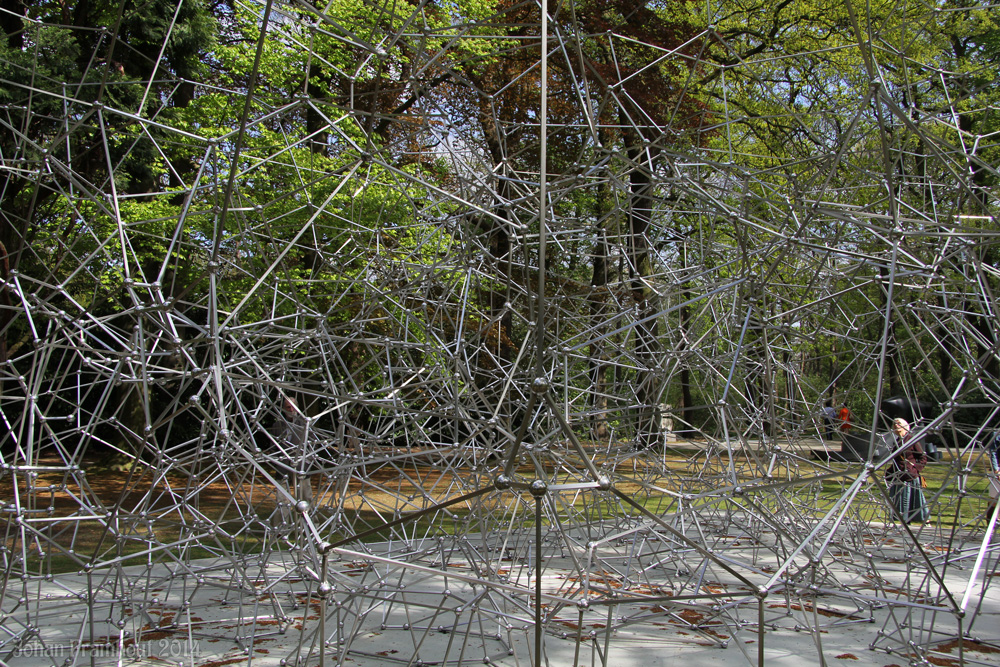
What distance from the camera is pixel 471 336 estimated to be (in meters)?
6.69

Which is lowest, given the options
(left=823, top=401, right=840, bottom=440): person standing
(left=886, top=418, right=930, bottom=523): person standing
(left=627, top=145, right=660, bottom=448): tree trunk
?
(left=886, top=418, right=930, bottom=523): person standing

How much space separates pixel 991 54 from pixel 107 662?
18940 millimetres

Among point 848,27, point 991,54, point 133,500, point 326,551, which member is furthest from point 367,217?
point 991,54

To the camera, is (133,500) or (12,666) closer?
(12,666)

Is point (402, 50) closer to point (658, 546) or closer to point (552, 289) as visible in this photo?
point (552, 289)

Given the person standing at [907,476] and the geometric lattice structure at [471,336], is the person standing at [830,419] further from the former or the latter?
the person standing at [907,476]

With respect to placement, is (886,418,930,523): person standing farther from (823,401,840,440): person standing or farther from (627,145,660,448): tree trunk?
(627,145,660,448): tree trunk

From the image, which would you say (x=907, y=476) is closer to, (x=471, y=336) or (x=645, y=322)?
(x=645, y=322)

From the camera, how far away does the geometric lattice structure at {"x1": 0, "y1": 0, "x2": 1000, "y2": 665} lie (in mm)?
3840

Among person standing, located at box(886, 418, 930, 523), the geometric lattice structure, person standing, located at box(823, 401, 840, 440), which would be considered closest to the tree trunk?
the geometric lattice structure

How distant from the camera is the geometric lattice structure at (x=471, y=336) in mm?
3840

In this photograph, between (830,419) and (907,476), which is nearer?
(830,419)

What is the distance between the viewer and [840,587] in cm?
521

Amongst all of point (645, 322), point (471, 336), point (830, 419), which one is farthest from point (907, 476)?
point (471, 336)
